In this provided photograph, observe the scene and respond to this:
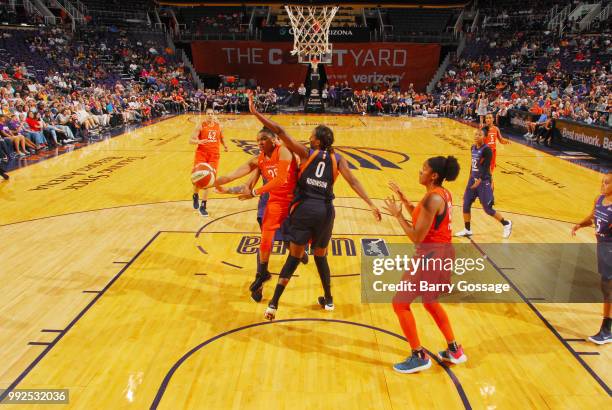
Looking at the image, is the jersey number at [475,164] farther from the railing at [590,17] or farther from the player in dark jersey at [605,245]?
the railing at [590,17]

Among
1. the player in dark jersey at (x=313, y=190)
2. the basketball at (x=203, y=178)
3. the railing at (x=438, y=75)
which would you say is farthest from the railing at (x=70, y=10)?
the player in dark jersey at (x=313, y=190)

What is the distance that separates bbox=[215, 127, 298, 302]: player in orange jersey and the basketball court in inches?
20.6

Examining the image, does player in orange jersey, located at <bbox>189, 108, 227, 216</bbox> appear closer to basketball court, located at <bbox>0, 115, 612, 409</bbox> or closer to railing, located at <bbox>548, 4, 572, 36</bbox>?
basketball court, located at <bbox>0, 115, 612, 409</bbox>

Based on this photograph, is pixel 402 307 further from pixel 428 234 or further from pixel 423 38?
pixel 423 38

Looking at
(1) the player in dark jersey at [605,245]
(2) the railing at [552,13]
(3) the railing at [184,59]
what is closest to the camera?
(1) the player in dark jersey at [605,245]

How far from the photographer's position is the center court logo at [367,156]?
46.4 feet

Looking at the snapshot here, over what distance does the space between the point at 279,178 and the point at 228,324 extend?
1.61 m

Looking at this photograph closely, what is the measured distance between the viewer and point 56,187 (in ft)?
37.0

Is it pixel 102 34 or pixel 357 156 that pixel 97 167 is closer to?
pixel 357 156

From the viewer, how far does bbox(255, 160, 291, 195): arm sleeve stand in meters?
5.57

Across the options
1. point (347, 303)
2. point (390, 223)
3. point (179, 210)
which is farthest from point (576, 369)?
point (179, 210)

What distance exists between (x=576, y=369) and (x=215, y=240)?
5.12 metres

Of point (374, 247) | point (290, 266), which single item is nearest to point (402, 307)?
point (290, 266)

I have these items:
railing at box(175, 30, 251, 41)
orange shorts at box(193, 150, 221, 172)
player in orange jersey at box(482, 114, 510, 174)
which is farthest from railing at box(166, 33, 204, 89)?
player in orange jersey at box(482, 114, 510, 174)
